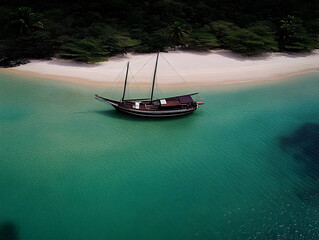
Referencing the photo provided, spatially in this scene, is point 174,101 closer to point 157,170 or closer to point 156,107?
point 156,107

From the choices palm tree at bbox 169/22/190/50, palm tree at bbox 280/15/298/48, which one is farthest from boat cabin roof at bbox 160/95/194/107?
palm tree at bbox 280/15/298/48

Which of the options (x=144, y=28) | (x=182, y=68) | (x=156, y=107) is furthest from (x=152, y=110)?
(x=144, y=28)

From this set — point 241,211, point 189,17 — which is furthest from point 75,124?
point 189,17

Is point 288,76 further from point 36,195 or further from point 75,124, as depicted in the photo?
point 36,195

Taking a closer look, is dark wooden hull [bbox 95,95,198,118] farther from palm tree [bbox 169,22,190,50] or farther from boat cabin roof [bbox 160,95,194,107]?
palm tree [bbox 169,22,190,50]

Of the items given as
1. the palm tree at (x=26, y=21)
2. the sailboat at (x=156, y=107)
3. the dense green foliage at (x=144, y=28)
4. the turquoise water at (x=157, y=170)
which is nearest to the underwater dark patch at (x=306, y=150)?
the turquoise water at (x=157, y=170)

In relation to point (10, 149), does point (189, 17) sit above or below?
above
